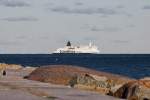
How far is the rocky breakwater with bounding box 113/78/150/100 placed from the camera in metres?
23.9

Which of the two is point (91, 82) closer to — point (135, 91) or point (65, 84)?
point (65, 84)

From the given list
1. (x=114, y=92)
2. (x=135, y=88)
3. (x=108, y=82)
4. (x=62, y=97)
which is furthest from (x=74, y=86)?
(x=62, y=97)

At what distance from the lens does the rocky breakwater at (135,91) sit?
78.4ft

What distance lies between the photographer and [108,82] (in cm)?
3039

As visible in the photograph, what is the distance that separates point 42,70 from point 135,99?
12.2 metres

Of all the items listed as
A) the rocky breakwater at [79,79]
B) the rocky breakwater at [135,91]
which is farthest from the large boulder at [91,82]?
the rocky breakwater at [135,91]

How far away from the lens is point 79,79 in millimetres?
30500

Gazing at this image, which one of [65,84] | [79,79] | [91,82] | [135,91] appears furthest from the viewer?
[65,84]

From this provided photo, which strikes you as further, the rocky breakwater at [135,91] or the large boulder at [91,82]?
the large boulder at [91,82]

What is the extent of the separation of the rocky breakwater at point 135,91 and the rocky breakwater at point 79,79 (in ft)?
3.99

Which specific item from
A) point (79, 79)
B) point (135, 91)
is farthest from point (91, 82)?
point (135, 91)

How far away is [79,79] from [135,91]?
6528 millimetres

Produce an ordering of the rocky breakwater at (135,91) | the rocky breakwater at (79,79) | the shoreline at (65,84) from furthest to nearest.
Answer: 1. the rocky breakwater at (79,79)
2. the rocky breakwater at (135,91)
3. the shoreline at (65,84)

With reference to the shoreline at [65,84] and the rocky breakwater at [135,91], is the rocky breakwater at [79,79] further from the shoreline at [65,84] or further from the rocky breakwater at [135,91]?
the rocky breakwater at [135,91]
